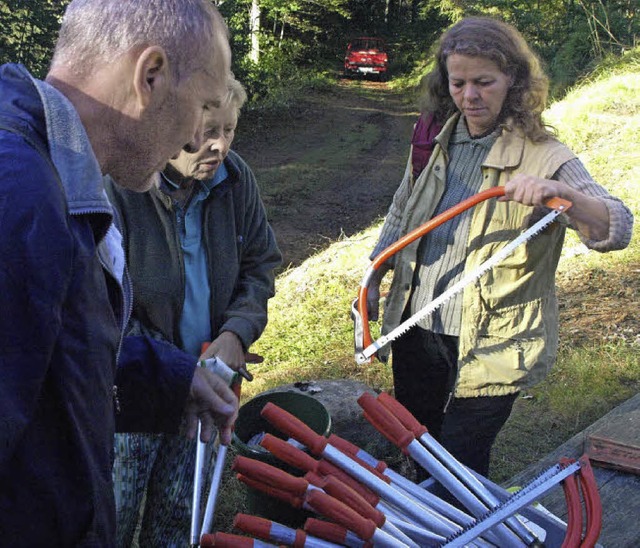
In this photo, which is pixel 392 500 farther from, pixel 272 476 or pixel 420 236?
pixel 420 236

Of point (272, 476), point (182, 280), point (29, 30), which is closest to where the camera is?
point (272, 476)

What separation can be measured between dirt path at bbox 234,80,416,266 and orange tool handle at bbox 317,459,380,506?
8.14 m

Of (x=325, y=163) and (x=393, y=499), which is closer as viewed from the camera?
(x=393, y=499)

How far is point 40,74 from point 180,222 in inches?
404

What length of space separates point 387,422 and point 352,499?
0.96ft

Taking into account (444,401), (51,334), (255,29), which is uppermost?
(51,334)

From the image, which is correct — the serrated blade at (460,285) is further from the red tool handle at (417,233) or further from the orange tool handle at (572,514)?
the orange tool handle at (572,514)

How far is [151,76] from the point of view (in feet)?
4.75

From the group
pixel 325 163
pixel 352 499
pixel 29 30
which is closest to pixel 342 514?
pixel 352 499

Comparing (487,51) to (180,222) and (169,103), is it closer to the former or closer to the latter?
(180,222)

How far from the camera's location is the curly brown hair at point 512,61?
10.1ft

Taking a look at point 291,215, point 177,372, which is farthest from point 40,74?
point 177,372

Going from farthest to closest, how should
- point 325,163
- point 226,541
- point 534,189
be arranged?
point 325,163
point 534,189
point 226,541

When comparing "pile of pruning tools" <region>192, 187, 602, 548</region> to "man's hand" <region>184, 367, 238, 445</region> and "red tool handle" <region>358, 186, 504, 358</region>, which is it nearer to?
"man's hand" <region>184, 367, 238, 445</region>
